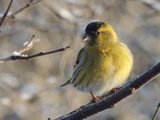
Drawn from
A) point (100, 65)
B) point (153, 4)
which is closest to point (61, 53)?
point (153, 4)

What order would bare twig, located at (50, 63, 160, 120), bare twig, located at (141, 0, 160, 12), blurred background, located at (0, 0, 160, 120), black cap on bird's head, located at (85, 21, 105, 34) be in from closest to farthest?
bare twig, located at (50, 63, 160, 120) < black cap on bird's head, located at (85, 21, 105, 34) < bare twig, located at (141, 0, 160, 12) < blurred background, located at (0, 0, 160, 120)

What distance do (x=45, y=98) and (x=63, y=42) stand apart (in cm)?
94

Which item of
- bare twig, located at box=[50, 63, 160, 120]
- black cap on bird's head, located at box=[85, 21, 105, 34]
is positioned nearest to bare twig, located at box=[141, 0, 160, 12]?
black cap on bird's head, located at box=[85, 21, 105, 34]

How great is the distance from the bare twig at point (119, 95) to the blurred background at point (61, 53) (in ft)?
16.0

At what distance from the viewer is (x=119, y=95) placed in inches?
92.2

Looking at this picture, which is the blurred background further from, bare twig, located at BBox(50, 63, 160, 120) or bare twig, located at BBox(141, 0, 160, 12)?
bare twig, located at BBox(50, 63, 160, 120)

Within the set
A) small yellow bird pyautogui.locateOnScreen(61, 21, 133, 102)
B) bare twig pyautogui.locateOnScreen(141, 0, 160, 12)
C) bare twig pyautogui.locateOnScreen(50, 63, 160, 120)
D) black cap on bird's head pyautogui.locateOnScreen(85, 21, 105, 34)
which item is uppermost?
bare twig pyautogui.locateOnScreen(141, 0, 160, 12)

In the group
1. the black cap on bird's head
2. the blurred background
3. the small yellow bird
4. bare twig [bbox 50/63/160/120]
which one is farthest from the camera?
the blurred background

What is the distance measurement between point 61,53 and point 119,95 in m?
5.53

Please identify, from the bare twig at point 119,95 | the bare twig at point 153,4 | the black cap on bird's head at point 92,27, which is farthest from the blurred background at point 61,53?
the bare twig at point 119,95

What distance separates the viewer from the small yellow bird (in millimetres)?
3973

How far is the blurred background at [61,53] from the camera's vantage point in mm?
7836

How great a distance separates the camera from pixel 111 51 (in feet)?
13.4

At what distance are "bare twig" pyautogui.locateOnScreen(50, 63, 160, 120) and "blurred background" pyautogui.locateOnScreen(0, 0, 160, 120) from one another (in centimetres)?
489
